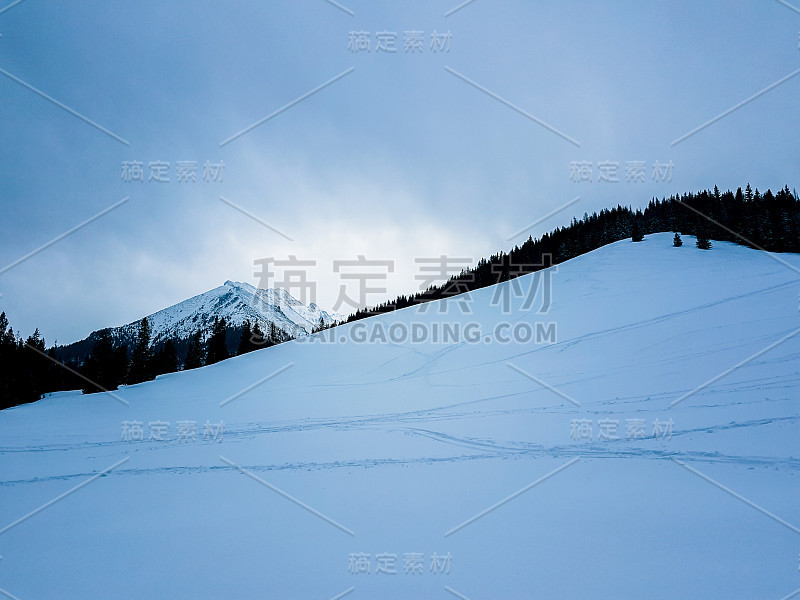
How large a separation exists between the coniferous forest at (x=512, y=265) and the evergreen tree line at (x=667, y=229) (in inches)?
3.8

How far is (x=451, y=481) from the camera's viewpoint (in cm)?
765

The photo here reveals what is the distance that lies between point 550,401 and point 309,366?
52.9 ft

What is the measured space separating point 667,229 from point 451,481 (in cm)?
6427

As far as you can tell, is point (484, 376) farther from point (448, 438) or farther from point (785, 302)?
point (785, 302)

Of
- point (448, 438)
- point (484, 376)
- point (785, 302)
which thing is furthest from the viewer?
point (785, 302)

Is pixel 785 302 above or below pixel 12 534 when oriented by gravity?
above

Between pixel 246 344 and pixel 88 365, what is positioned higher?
pixel 246 344

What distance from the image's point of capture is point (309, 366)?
23672mm

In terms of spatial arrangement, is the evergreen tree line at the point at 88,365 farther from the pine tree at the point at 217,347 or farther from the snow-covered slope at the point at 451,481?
the snow-covered slope at the point at 451,481

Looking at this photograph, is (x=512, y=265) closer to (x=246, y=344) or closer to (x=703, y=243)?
(x=703, y=243)

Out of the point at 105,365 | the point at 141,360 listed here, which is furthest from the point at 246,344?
the point at 105,365

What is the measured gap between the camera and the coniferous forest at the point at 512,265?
31125mm

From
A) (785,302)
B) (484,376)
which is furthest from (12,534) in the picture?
(785,302)

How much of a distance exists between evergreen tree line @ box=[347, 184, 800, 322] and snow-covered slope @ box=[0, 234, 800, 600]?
28.3m
